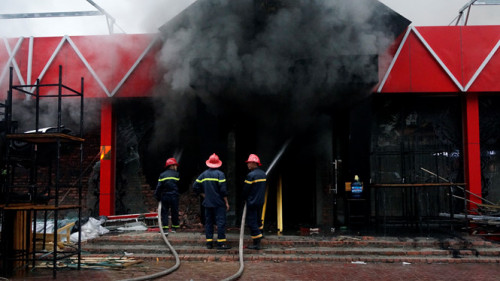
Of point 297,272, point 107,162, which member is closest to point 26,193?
point 297,272

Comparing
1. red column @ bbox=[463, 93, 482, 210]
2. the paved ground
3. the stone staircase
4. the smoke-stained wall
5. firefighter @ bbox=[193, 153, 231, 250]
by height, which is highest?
the smoke-stained wall

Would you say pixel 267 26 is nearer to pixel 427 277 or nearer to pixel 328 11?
pixel 328 11

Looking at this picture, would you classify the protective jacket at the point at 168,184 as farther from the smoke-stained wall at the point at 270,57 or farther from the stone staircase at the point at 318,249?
the smoke-stained wall at the point at 270,57

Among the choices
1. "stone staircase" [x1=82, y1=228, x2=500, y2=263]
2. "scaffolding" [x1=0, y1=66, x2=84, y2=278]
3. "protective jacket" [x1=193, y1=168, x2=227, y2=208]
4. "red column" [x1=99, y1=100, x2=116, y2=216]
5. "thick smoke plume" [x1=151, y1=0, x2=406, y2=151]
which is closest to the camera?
"scaffolding" [x1=0, y1=66, x2=84, y2=278]

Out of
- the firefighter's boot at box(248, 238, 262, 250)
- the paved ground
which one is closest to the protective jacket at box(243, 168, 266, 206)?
the firefighter's boot at box(248, 238, 262, 250)

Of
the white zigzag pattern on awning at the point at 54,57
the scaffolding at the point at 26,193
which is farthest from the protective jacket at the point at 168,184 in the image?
the white zigzag pattern on awning at the point at 54,57

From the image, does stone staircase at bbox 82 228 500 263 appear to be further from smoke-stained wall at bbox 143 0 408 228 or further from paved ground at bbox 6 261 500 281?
smoke-stained wall at bbox 143 0 408 228

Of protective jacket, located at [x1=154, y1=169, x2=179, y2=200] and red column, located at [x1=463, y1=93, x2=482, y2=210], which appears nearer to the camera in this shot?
protective jacket, located at [x1=154, y1=169, x2=179, y2=200]

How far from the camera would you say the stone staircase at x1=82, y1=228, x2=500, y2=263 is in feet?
23.8

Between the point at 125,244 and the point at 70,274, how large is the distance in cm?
220

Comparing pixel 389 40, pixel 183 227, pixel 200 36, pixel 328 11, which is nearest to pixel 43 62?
pixel 200 36

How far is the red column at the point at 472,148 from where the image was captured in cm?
1035

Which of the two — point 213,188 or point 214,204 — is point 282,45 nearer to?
point 213,188

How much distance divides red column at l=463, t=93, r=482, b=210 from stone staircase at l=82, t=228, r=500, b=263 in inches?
87.5
